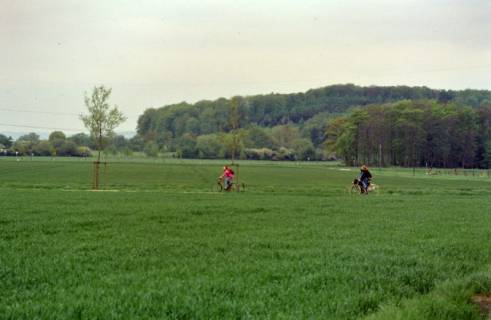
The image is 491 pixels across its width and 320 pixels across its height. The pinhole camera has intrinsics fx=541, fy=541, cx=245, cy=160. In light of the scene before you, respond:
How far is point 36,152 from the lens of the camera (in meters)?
151

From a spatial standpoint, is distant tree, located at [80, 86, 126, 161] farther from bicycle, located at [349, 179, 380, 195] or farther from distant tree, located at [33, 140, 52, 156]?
distant tree, located at [33, 140, 52, 156]

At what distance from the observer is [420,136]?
129125mm

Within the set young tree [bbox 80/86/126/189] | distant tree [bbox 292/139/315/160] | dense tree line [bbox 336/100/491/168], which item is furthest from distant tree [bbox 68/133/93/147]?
young tree [bbox 80/86/126/189]

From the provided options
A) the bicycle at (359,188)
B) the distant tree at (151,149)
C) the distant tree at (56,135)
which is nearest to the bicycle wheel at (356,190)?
the bicycle at (359,188)

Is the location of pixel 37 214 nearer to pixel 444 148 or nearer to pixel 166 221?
pixel 166 221

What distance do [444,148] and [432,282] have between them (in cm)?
12661

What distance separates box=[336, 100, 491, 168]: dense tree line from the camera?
423 ft

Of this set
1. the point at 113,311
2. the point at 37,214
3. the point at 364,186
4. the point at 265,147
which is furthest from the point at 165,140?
the point at 113,311

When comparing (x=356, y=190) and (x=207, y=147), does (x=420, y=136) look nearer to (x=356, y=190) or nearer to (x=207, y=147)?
(x=207, y=147)

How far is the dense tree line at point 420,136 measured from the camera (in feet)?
423

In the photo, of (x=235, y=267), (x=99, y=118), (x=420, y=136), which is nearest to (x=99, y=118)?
(x=99, y=118)

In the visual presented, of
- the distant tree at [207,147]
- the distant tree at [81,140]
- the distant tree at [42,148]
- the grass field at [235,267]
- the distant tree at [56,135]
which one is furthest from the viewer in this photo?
the distant tree at [56,135]

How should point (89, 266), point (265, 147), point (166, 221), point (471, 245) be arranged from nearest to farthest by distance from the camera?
point (89, 266) → point (471, 245) → point (166, 221) → point (265, 147)

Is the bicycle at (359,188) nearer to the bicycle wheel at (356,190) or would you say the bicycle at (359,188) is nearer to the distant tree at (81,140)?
the bicycle wheel at (356,190)
